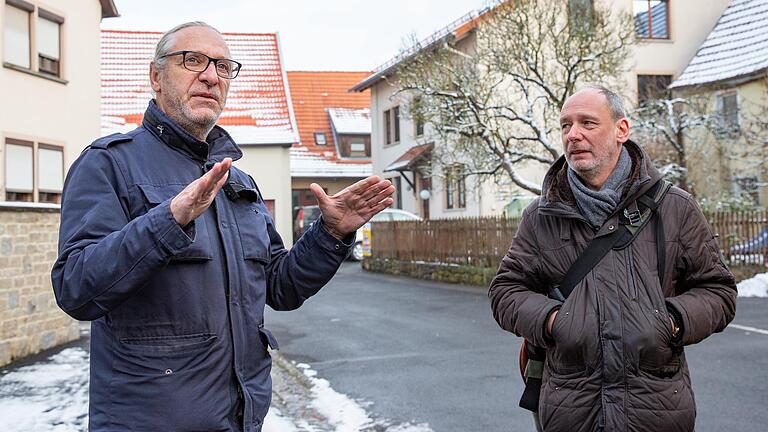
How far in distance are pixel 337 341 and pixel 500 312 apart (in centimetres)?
755

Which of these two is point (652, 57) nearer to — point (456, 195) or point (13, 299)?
point (456, 195)

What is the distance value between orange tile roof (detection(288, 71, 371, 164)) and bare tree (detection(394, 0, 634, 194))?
66.9ft

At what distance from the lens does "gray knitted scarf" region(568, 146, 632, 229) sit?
3.18 metres

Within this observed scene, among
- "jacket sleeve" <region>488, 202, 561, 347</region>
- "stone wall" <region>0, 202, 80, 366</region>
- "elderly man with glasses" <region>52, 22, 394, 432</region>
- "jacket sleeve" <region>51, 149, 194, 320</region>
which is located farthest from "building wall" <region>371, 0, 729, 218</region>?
"jacket sleeve" <region>51, 149, 194, 320</region>

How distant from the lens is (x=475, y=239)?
61.9 ft

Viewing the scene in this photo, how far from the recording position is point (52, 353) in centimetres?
971

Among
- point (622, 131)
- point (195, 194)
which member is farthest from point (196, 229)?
point (622, 131)

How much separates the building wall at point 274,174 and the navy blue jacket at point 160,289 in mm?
26406

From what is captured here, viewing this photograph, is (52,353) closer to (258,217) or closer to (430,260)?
(258,217)

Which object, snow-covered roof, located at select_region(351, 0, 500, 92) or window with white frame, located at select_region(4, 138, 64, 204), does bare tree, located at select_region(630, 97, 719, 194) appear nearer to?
snow-covered roof, located at select_region(351, 0, 500, 92)

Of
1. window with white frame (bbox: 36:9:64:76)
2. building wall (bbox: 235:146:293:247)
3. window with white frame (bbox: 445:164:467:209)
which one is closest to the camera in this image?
window with white frame (bbox: 36:9:64:76)

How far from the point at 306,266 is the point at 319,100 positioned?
39961 millimetres

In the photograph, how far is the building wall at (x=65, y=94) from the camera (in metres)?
16.0

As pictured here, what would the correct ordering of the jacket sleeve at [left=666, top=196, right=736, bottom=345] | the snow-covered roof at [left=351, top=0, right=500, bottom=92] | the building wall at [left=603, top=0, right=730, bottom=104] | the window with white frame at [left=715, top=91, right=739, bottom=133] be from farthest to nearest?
1. the building wall at [left=603, top=0, right=730, bottom=104]
2. the window with white frame at [left=715, top=91, right=739, bottom=133]
3. the snow-covered roof at [left=351, top=0, right=500, bottom=92]
4. the jacket sleeve at [left=666, top=196, right=736, bottom=345]
